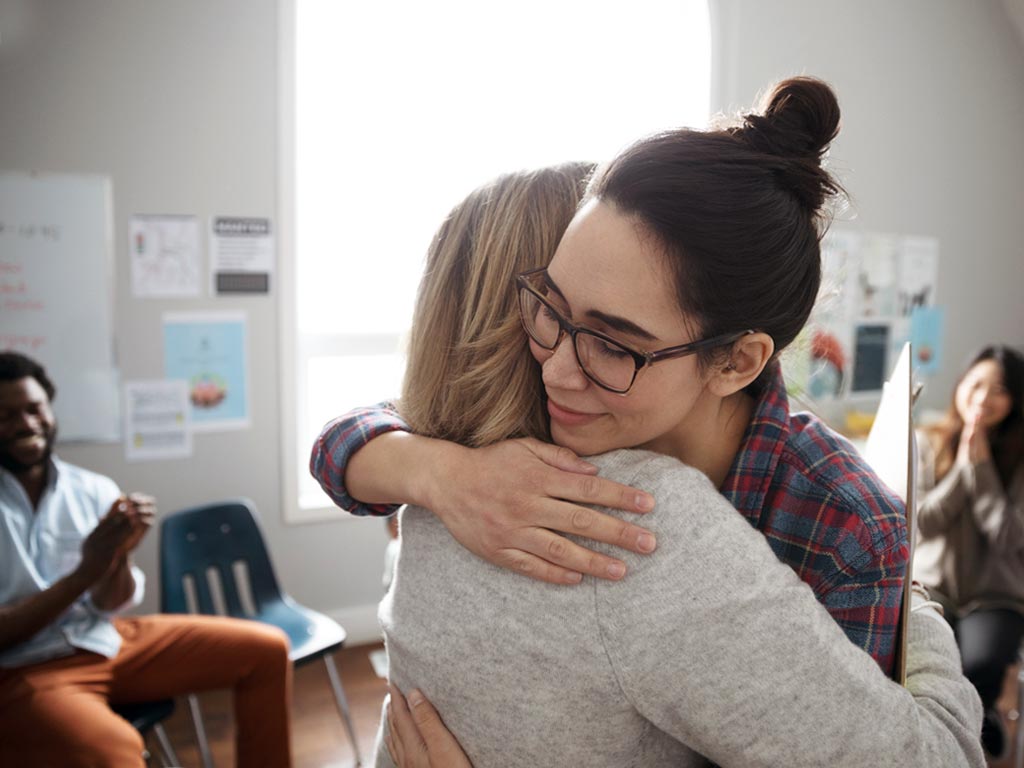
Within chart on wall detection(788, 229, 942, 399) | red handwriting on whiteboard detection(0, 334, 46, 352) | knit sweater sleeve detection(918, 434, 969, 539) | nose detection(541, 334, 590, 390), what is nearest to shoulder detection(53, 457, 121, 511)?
red handwriting on whiteboard detection(0, 334, 46, 352)

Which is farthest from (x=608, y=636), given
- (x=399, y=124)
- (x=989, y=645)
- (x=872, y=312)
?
(x=872, y=312)

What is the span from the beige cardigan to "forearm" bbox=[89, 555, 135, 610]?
2434mm

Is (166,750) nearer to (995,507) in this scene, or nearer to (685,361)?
(685,361)

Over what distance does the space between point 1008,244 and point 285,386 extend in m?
4.08

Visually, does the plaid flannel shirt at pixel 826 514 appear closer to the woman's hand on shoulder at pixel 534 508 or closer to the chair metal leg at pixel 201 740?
the woman's hand on shoulder at pixel 534 508

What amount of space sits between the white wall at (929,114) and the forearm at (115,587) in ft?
9.71

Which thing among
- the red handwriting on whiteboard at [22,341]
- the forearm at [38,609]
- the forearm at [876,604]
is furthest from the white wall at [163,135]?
the forearm at [876,604]

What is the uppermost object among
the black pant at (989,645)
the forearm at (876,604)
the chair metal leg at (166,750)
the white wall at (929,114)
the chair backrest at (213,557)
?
the white wall at (929,114)

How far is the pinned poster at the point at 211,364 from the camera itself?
9.30 ft

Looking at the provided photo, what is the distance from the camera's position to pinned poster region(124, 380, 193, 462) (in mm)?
2805

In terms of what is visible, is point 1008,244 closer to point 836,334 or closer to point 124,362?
point 836,334

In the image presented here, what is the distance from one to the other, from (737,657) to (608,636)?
4.3 inches

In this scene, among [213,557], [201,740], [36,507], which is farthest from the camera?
[213,557]

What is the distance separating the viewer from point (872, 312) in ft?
13.2
